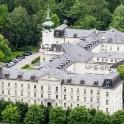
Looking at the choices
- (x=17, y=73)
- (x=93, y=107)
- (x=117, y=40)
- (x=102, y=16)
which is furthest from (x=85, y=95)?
(x=102, y=16)

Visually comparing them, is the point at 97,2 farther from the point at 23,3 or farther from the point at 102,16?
the point at 23,3

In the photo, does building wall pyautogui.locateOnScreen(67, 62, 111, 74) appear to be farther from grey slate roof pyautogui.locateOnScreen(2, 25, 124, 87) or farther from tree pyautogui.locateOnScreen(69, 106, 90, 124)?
tree pyautogui.locateOnScreen(69, 106, 90, 124)

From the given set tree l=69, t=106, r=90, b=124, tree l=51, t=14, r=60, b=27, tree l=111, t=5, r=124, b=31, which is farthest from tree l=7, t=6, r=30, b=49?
tree l=69, t=106, r=90, b=124

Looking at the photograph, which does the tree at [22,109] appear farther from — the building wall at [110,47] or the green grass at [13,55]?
the building wall at [110,47]

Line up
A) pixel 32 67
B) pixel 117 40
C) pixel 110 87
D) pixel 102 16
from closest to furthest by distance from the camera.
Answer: pixel 110 87
pixel 32 67
pixel 117 40
pixel 102 16

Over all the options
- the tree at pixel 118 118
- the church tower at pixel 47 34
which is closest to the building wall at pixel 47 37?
the church tower at pixel 47 34

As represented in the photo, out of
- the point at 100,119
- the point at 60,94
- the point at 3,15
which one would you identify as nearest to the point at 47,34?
the point at 3,15
